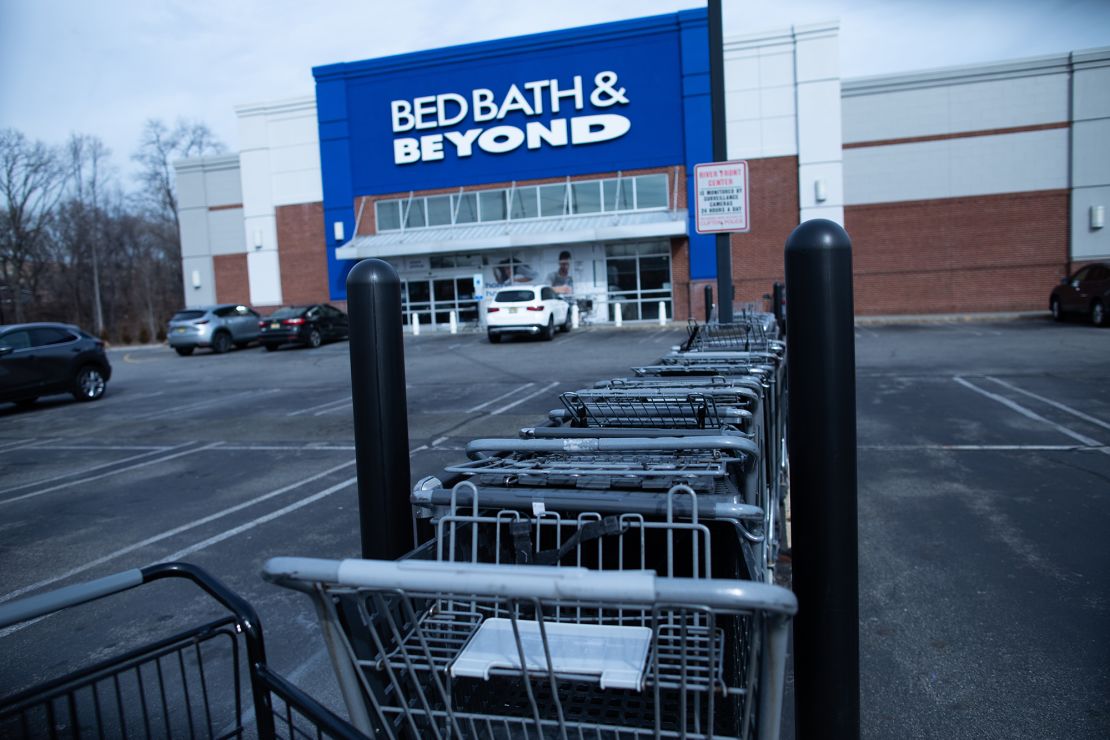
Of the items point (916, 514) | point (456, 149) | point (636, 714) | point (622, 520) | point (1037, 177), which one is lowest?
point (916, 514)

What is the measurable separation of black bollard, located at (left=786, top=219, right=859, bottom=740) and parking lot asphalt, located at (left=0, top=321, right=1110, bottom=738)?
1.82 meters

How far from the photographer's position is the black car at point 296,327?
25891mm

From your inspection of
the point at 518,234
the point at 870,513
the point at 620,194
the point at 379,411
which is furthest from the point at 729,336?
the point at 620,194

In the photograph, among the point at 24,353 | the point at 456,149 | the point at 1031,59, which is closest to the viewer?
the point at 24,353

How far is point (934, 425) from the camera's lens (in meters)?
9.63

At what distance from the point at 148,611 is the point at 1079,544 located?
227 inches

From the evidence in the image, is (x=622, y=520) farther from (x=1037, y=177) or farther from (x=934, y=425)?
(x=1037, y=177)

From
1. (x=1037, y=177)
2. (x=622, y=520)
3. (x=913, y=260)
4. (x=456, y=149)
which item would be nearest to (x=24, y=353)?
(x=622, y=520)

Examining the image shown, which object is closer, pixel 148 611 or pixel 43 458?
pixel 148 611

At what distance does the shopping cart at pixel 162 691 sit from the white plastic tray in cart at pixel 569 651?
0.32 meters

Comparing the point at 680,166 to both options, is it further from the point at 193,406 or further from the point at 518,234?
the point at 193,406

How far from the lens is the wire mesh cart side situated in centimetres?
141

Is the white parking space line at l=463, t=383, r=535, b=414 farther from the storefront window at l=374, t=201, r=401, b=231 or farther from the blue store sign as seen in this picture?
the storefront window at l=374, t=201, r=401, b=231

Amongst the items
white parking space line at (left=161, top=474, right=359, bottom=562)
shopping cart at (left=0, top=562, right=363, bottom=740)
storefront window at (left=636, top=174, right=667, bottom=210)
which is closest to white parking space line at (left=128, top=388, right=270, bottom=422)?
white parking space line at (left=161, top=474, right=359, bottom=562)
